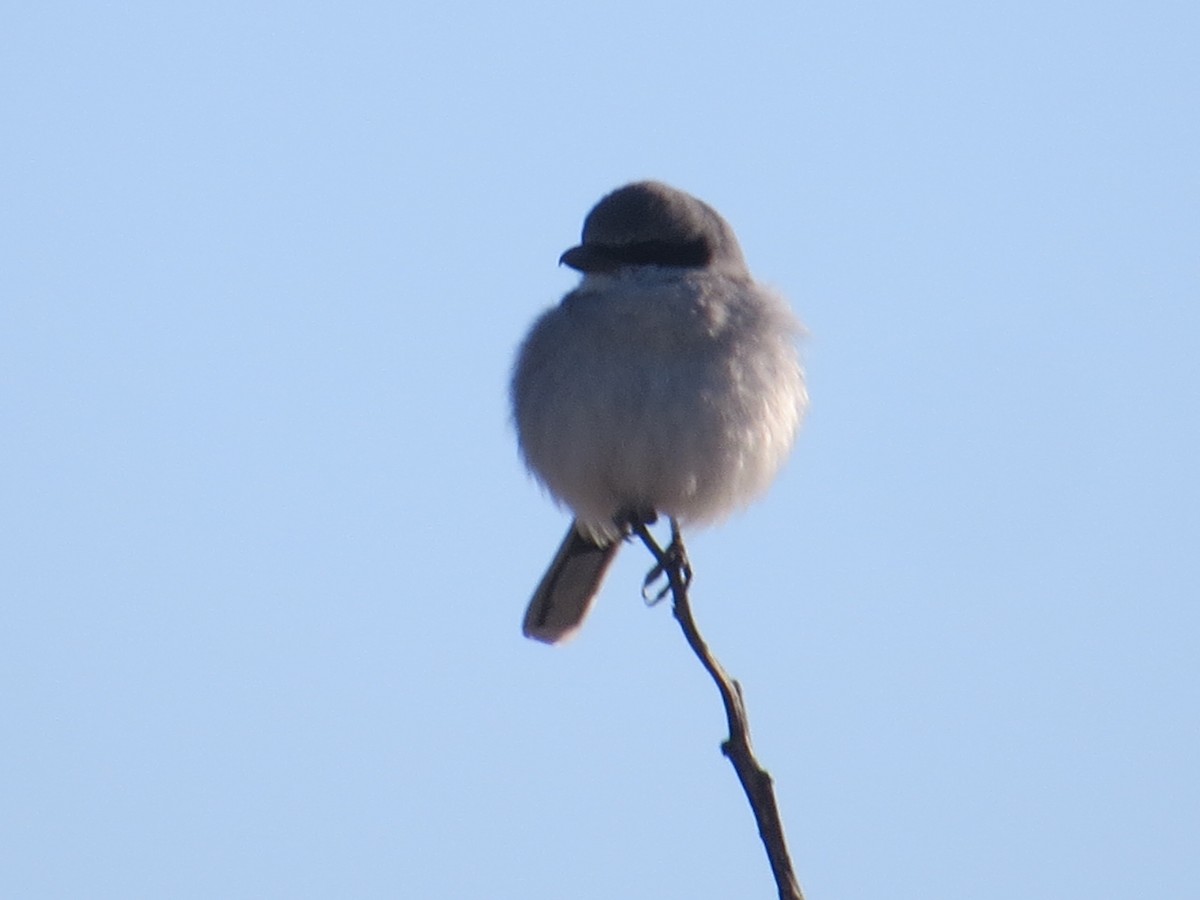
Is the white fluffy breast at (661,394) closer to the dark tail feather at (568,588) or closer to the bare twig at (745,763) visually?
the dark tail feather at (568,588)

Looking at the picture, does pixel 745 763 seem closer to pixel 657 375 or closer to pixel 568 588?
pixel 657 375

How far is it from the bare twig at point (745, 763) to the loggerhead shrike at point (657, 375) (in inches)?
59.6

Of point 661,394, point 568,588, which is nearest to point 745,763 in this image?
point 661,394

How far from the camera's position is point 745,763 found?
439 centimetres

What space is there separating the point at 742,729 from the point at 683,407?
2382mm

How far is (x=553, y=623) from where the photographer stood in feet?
25.9

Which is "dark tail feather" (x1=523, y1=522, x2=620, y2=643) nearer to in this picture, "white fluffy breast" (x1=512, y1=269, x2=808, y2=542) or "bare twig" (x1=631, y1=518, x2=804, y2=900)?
"white fluffy breast" (x1=512, y1=269, x2=808, y2=542)

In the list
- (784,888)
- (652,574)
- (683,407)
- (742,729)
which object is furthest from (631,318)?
(784,888)

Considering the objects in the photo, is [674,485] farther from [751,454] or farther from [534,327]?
[534,327]

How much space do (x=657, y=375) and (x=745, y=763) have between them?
8.45ft

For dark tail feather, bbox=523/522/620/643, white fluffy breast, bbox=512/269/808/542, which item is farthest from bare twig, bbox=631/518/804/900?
dark tail feather, bbox=523/522/620/643

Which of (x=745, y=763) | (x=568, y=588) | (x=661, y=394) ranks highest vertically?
(x=661, y=394)

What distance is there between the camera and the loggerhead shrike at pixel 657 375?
6781 mm

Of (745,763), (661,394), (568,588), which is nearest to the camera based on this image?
(745,763)
